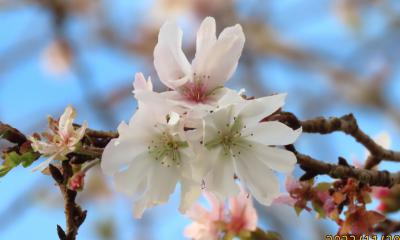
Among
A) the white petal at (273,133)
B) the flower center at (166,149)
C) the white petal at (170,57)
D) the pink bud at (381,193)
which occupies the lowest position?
the flower center at (166,149)

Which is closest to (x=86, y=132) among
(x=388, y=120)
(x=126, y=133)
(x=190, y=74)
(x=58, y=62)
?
(x=126, y=133)

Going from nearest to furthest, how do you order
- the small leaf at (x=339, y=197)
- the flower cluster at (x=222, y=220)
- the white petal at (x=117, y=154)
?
1. the white petal at (x=117, y=154)
2. the small leaf at (x=339, y=197)
3. the flower cluster at (x=222, y=220)

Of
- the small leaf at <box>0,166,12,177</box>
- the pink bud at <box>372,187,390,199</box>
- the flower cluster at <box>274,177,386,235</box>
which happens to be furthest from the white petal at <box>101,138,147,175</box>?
the pink bud at <box>372,187,390,199</box>

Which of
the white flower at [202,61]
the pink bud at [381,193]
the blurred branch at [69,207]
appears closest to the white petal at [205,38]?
the white flower at [202,61]

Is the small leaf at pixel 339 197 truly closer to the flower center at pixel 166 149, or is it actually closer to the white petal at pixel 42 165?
the flower center at pixel 166 149

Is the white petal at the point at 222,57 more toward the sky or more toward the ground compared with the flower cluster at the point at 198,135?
more toward the sky

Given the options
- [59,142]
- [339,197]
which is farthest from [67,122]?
[339,197]

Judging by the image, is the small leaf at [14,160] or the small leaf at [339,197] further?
the small leaf at [339,197]

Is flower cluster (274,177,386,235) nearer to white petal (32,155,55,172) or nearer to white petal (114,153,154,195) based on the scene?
white petal (114,153,154,195)
